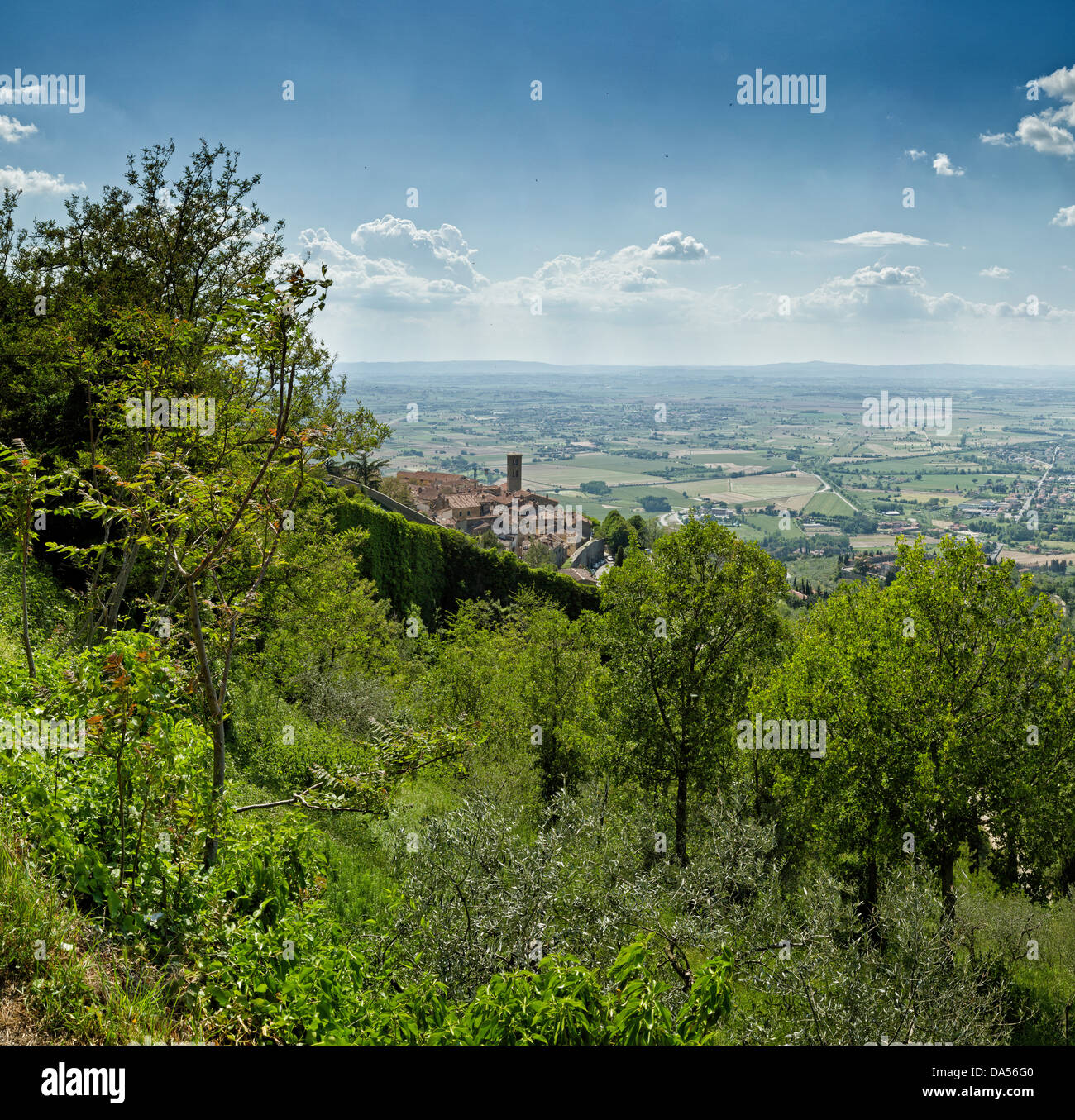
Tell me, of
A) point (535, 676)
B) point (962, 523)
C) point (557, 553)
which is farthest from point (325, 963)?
point (962, 523)

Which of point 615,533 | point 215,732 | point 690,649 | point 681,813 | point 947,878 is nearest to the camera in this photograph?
point 215,732

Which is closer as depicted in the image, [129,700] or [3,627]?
[129,700]

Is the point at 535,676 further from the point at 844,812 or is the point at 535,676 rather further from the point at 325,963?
the point at 325,963

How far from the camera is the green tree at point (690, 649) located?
14922mm

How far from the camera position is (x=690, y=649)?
15.1 metres

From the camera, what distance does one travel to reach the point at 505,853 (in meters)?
6.93

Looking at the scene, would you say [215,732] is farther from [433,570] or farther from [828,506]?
[828,506]

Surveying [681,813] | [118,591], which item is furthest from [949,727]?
[118,591]

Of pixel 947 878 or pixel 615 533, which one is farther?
pixel 615 533

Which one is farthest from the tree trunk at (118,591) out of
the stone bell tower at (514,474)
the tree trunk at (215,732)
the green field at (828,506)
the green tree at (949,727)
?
the green field at (828,506)

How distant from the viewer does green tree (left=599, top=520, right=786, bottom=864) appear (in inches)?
587

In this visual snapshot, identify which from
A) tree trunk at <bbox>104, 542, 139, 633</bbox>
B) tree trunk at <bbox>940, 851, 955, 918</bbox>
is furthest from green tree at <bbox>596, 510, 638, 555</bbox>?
tree trunk at <bbox>104, 542, 139, 633</bbox>

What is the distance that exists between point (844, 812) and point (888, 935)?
3515 mm
